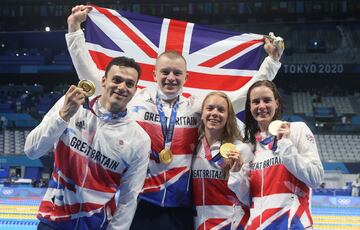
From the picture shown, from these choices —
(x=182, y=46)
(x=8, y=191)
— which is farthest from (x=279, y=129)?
(x=8, y=191)

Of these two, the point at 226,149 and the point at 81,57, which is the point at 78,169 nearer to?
the point at 226,149

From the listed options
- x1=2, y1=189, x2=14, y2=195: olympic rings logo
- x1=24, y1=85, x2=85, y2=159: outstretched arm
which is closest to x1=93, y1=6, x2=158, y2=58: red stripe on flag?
x1=24, y1=85, x2=85, y2=159: outstretched arm

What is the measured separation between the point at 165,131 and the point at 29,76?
22.1 m

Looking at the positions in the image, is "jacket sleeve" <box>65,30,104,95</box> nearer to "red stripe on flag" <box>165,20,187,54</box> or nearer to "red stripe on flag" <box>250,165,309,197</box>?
"red stripe on flag" <box>165,20,187,54</box>

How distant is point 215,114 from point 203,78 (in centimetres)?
133

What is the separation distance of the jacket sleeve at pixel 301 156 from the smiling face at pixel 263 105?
168 mm

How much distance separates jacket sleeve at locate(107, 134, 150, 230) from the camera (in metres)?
2.38

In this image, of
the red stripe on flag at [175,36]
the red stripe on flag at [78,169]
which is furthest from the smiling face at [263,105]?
the red stripe on flag at [175,36]

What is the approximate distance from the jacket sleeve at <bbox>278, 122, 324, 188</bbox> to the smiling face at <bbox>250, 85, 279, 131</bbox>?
6.6 inches

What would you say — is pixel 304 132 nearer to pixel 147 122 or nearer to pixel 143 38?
pixel 147 122

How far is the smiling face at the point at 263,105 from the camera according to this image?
8.13 ft

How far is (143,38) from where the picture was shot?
3.99 meters

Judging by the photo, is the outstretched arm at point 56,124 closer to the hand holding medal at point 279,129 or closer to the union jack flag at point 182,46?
the hand holding medal at point 279,129

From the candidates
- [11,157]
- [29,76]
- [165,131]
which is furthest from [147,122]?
[29,76]
